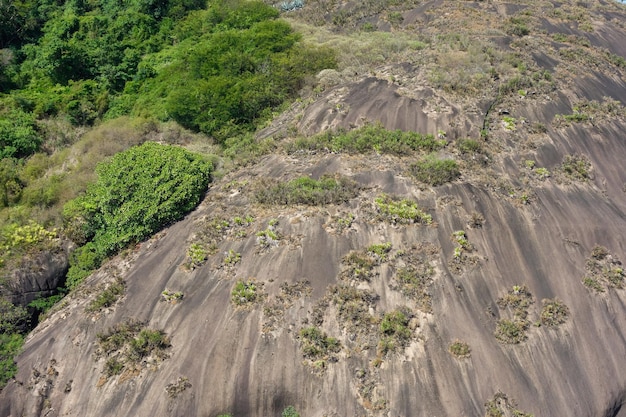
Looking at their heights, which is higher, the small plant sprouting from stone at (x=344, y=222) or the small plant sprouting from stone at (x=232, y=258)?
the small plant sprouting from stone at (x=344, y=222)

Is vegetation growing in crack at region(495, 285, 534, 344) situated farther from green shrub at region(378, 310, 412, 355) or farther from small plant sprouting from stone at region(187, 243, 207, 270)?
small plant sprouting from stone at region(187, 243, 207, 270)

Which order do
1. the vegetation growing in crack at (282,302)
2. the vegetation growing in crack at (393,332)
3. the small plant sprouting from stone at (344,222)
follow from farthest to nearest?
the small plant sprouting from stone at (344,222) < the vegetation growing in crack at (282,302) < the vegetation growing in crack at (393,332)

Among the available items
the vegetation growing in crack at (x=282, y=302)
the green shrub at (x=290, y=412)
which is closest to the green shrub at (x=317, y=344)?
the vegetation growing in crack at (x=282, y=302)

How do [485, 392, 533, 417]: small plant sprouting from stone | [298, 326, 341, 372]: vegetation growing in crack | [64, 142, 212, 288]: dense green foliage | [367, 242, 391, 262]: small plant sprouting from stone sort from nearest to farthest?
1. [485, 392, 533, 417]: small plant sprouting from stone
2. [298, 326, 341, 372]: vegetation growing in crack
3. [367, 242, 391, 262]: small plant sprouting from stone
4. [64, 142, 212, 288]: dense green foliage

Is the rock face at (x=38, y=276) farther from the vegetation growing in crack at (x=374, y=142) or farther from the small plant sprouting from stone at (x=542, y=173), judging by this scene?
the small plant sprouting from stone at (x=542, y=173)

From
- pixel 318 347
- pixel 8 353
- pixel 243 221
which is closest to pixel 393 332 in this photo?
pixel 318 347

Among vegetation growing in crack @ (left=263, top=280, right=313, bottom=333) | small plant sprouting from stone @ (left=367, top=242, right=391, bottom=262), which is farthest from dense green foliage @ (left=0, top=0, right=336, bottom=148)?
vegetation growing in crack @ (left=263, top=280, right=313, bottom=333)
